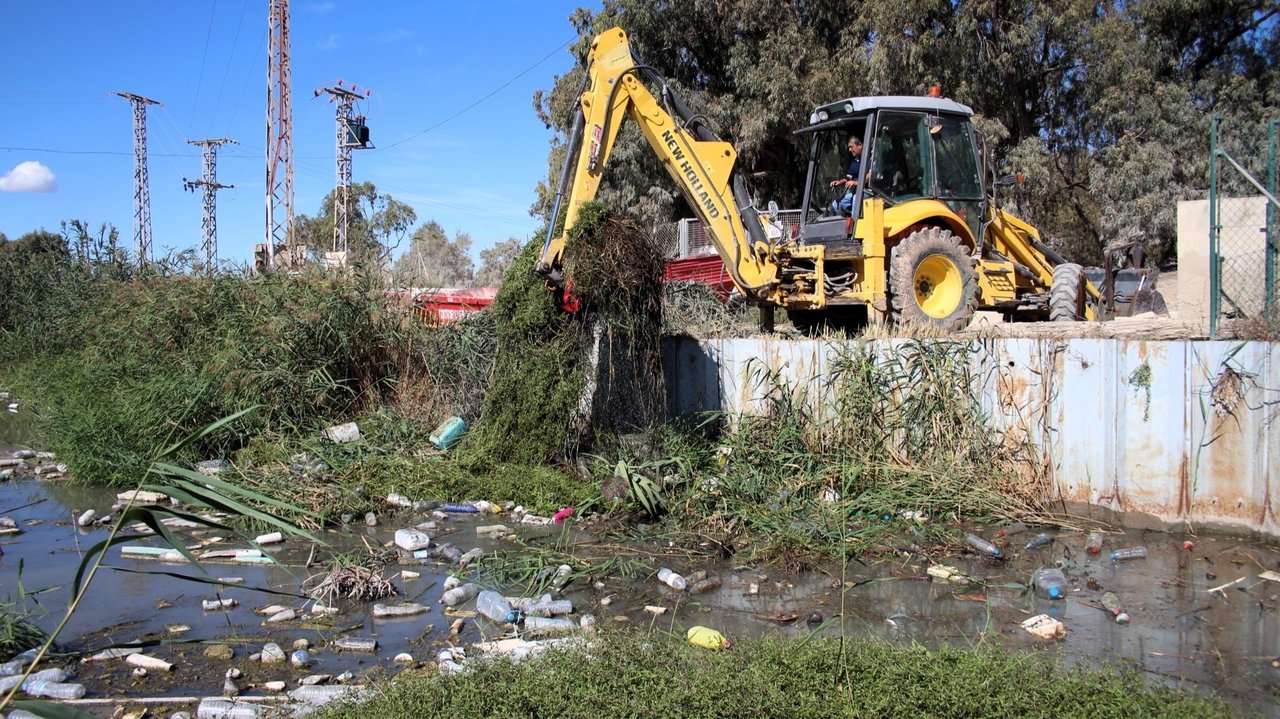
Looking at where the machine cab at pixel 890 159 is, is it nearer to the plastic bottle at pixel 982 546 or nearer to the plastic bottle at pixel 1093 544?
the plastic bottle at pixel 982 546

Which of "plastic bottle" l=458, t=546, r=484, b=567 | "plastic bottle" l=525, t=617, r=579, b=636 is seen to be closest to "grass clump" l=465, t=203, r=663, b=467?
"plastic bottle" l=458, t=546, r=484, b=567

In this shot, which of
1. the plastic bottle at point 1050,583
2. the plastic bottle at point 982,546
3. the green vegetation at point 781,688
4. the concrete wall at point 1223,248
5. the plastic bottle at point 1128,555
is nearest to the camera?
the green vegetation at point 781,688

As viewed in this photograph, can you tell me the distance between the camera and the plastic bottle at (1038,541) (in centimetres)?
632

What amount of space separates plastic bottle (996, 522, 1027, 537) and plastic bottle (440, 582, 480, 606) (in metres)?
3.88

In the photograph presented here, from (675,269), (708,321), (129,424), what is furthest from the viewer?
(675,269)

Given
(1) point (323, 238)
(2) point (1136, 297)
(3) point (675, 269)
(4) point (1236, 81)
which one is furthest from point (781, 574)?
(1) point (323, 238)

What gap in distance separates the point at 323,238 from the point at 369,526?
38.0m

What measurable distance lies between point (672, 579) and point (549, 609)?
0.90 m

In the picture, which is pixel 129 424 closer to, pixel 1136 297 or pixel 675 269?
pixel 675 269

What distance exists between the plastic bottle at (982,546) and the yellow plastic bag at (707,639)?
253 cm

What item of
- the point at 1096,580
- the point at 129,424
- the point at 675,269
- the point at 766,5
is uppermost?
the point at 766,5

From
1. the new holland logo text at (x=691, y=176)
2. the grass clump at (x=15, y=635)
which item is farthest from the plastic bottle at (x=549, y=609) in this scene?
the new holland logo text at (x=691, y=176)

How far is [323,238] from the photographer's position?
139ft

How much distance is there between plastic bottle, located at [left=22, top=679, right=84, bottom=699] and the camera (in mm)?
3986
